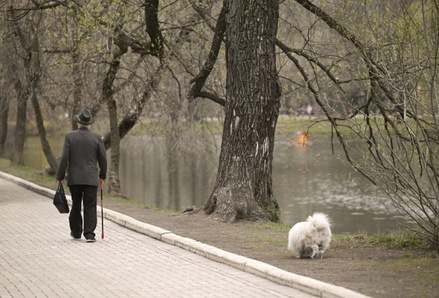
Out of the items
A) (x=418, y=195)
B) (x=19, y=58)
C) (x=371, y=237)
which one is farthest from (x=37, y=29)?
(x=418, y=195)

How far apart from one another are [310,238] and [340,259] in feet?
1.62

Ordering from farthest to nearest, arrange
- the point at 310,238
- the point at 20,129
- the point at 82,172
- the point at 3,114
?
the point at 3,114 → the point at 20,129 → the point at 82,172 → the point at 310,238

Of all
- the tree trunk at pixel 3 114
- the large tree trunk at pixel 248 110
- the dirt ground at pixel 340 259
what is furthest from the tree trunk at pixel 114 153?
the large tree trunk at pixel 248 110

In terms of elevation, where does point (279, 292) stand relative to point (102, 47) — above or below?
below

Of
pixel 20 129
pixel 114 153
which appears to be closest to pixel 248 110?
pixel 114 153

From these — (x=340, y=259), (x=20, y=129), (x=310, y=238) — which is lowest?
(x=340, y=259)

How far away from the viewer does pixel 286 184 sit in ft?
131

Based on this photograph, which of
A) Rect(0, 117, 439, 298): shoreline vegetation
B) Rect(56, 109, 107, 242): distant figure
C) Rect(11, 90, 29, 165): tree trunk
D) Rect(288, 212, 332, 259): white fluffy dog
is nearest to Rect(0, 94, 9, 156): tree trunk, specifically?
Rect(11, 90, 29, 165): tree trunk

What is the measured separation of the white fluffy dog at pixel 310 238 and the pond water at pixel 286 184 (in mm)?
14170

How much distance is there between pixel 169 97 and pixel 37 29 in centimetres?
451

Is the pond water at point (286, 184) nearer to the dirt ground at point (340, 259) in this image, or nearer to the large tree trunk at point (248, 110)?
the large tree trunk at point (248, 110)

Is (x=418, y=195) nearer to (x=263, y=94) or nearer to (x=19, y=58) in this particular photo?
(x=263, y=94)

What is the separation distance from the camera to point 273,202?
18516mm

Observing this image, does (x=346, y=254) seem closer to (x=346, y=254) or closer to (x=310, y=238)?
(x=346, y=254)
